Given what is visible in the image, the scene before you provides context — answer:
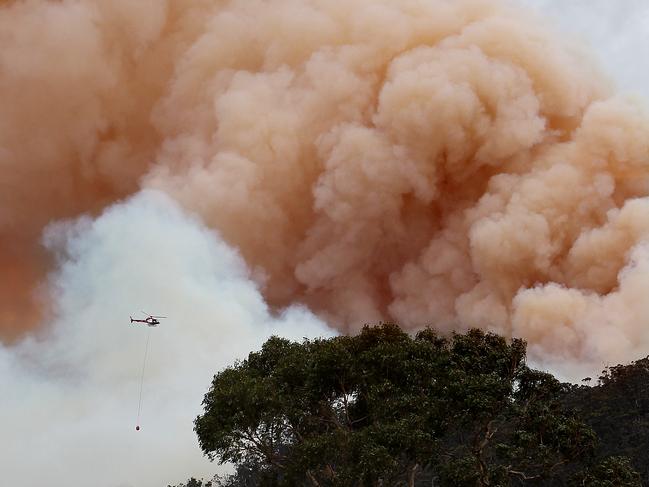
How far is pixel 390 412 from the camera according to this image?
1753cm

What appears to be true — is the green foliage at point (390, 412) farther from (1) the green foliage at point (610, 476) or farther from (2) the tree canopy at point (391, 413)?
(1) the green foliage at point (610, 476)

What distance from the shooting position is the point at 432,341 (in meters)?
19.2

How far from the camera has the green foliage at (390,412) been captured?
17.2m

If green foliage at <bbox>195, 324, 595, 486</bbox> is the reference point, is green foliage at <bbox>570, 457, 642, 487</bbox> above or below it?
below

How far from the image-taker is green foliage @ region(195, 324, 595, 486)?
1720 cm

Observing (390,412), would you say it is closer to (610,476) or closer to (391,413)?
(391,413)

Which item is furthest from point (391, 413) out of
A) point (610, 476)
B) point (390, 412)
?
point (610, 476)

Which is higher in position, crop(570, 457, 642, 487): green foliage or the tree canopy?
the tree canopy

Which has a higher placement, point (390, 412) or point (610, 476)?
point (390, 412)

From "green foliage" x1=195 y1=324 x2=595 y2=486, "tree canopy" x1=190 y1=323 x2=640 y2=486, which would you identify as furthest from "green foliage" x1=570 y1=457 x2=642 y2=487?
"green foliage" x1=195 y1=324 x2=595 y2=486

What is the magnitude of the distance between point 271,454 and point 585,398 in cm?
2069

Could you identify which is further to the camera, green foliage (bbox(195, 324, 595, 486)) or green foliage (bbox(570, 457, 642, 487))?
green foliage (bbox(195, 324, 595, 486))

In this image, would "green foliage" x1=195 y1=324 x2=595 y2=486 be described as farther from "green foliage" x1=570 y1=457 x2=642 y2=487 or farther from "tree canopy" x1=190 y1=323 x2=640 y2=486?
"green foliage" x1=570 y1=457 x2=642 y2=487

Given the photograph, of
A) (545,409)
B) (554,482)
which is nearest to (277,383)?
(545,409)
